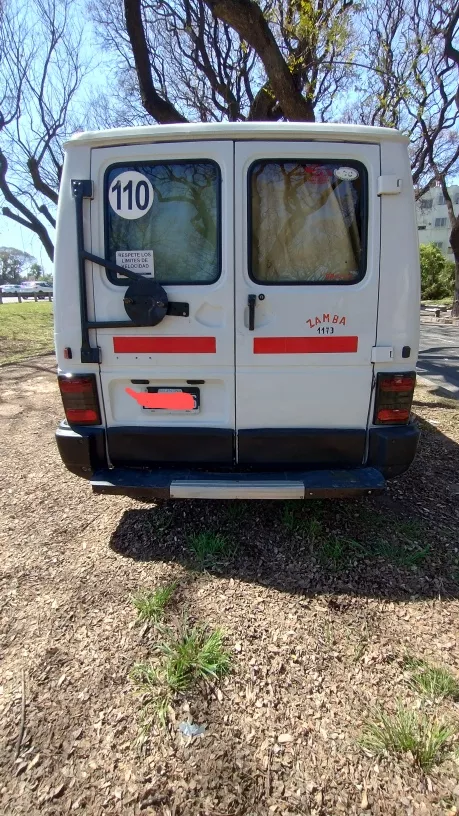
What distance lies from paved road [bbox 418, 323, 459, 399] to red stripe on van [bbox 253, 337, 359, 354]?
16.2 feet

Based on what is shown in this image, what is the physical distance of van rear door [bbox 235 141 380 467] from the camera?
2.65 meters

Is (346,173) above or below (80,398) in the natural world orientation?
above

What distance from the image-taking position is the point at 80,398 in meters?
2.89

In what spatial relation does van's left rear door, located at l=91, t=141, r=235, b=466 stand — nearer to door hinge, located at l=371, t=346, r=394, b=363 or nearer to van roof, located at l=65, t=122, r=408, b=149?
van roof, located at l=65, t=122, r=408, b=149

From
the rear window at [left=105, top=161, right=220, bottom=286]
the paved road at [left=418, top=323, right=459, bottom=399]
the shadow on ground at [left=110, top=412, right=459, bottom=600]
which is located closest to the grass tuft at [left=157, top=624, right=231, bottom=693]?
the shadow on ground at [left=110, top=412, right=459, bottom=600]

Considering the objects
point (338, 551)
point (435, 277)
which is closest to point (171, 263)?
point (338, 551)

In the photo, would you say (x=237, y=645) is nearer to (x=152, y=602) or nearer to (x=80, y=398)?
(x=152, y=602)

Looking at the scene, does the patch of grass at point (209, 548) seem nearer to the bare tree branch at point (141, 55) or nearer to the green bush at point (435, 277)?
the bare tree branch at point (141, 55)

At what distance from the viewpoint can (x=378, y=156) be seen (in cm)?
261

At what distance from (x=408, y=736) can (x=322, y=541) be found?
1.35 meters

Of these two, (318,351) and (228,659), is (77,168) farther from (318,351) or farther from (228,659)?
(228,659)

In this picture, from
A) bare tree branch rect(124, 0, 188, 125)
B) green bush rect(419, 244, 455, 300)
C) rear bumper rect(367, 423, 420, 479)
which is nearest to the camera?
rear bumper rect(367, 423, 420, 479)

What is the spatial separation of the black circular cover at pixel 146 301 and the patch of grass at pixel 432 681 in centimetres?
221

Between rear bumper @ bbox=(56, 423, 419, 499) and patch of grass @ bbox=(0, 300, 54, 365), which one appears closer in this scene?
rear bumper @ bbox=(56, 423, 419, 499)
